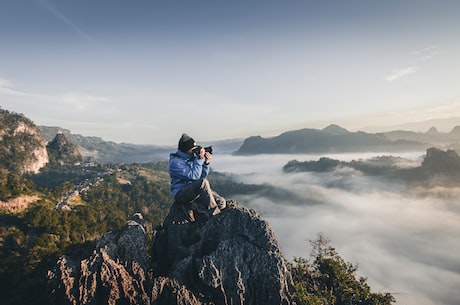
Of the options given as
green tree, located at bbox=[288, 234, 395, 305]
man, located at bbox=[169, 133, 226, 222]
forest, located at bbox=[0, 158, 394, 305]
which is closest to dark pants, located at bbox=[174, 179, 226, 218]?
man, located at bbox=[169, 133, 226, 222]

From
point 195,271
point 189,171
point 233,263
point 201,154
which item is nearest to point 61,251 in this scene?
point 195,271

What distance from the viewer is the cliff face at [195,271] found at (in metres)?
15.3

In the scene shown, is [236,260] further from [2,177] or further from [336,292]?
[2,177]

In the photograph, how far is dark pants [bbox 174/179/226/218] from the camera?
54.5 feet

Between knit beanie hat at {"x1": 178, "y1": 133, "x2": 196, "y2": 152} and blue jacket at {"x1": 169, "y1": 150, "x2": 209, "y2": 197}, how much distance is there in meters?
0.31

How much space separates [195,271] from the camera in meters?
16.2

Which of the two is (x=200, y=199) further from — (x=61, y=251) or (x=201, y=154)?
(x=61, y=251)

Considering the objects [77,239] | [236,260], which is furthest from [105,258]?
[77,239]

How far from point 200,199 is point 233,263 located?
429 cm

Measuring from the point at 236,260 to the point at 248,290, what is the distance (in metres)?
1.64

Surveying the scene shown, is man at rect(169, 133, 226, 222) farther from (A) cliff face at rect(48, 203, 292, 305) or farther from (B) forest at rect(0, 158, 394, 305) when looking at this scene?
(B) forest at rect(0, 158, 394, 305)

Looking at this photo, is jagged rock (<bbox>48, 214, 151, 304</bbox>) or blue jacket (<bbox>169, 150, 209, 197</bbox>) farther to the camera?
blue jacket (<bbox>169, 150, 209, 197</bbox>)

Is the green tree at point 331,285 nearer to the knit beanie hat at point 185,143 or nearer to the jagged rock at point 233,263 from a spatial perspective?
the jagged rock at point 233,263

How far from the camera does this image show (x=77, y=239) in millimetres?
84312
